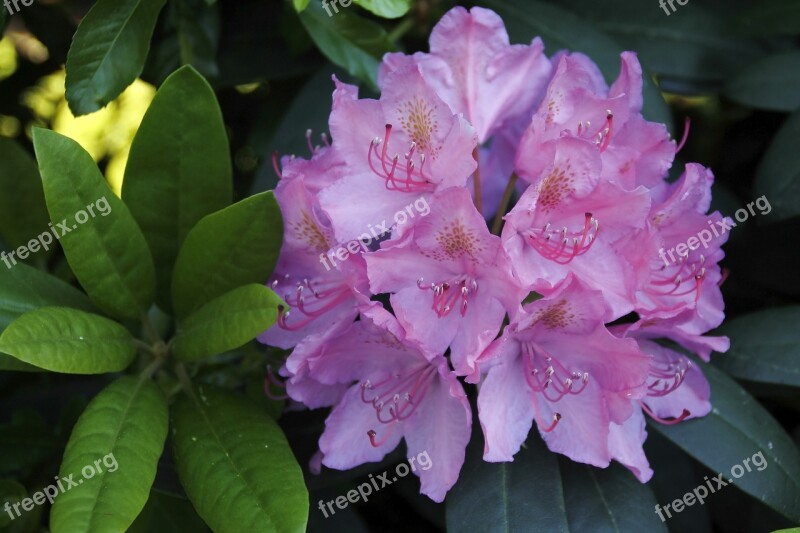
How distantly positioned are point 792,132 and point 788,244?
215mm

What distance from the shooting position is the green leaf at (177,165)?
1059 millimetres

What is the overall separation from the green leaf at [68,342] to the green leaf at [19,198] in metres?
0.41

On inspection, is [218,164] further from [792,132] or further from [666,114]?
[792,132]

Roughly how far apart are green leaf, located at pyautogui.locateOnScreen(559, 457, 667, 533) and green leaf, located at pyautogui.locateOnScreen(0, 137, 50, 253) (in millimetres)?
842

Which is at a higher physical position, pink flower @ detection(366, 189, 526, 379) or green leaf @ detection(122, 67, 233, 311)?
green leaf @ detection(122, 67, 233, 311)

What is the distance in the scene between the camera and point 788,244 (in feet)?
4.65

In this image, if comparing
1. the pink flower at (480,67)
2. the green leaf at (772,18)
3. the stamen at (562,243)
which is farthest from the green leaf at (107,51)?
the green leaf at (772,18)

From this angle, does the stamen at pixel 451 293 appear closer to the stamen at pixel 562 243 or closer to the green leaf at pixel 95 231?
the stamen at pixel 562 243

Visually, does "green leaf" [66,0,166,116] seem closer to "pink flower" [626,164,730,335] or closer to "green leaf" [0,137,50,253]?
"green leaf" [0,137,50,253]

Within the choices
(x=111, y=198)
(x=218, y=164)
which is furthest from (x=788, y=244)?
(x=111, y=198)

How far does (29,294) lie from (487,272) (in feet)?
1.71

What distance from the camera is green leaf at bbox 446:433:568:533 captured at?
1043 millimetres

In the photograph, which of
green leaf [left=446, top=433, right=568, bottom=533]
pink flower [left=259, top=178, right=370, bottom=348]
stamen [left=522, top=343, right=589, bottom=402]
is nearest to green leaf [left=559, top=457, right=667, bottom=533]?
green leaf [left=446, top=433, right=568, bottom=533]

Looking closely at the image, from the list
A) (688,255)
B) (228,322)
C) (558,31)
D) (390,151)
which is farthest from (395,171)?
(558,31)
